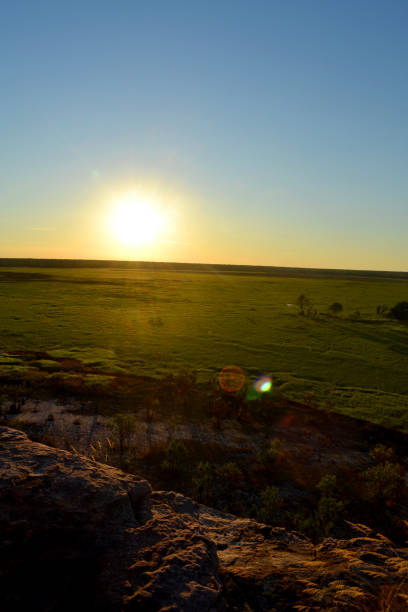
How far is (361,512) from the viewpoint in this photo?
834 centimetres

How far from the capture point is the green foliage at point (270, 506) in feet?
24.9

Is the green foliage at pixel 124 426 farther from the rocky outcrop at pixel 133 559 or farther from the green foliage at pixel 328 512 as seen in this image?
the rocky outcrop at pixel 133 559

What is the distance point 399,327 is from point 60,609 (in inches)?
1452

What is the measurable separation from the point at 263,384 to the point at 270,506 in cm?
981

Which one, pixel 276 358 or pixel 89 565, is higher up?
pixel 89 565

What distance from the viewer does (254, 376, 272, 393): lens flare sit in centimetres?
A: 1662

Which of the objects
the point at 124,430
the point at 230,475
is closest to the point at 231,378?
the point at 124,430

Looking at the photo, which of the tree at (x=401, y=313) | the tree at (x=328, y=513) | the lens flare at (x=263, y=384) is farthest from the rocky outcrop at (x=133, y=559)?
the tree at (x=401, y=313)

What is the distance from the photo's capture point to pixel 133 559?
10.8 ft

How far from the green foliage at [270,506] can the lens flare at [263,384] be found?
843cm

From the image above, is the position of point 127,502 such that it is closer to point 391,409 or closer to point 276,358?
point 391,409

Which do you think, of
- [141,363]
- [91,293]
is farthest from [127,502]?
[91,293]

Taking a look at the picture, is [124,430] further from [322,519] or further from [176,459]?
[322,519]

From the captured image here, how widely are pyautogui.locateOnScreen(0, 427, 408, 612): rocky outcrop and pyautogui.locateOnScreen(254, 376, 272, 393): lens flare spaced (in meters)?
12.2
